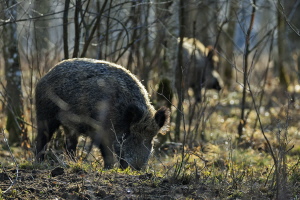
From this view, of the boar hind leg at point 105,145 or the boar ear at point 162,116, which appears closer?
the boar ear at point 162,116

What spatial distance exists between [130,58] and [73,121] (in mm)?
2503

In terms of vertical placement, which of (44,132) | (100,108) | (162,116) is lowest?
(44,132)

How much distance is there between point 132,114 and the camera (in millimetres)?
7164

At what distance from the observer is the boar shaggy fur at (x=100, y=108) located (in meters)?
7.28

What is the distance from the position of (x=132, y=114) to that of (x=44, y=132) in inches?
51.1

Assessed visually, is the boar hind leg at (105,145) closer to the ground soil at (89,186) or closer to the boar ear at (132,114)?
the boar ear at (132,114)

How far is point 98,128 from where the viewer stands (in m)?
7.34

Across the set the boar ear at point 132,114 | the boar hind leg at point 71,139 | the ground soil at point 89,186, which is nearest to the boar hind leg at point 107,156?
the boar ear at point 132,114

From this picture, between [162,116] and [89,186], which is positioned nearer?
[89,186]

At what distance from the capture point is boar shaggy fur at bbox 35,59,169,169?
728 cm

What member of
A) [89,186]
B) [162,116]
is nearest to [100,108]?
[162,116]

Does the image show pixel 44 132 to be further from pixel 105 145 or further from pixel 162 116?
pixel 162 116

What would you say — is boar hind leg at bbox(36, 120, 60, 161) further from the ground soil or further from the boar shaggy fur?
the ground soil

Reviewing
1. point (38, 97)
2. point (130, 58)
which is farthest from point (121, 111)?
point (130, 58)
